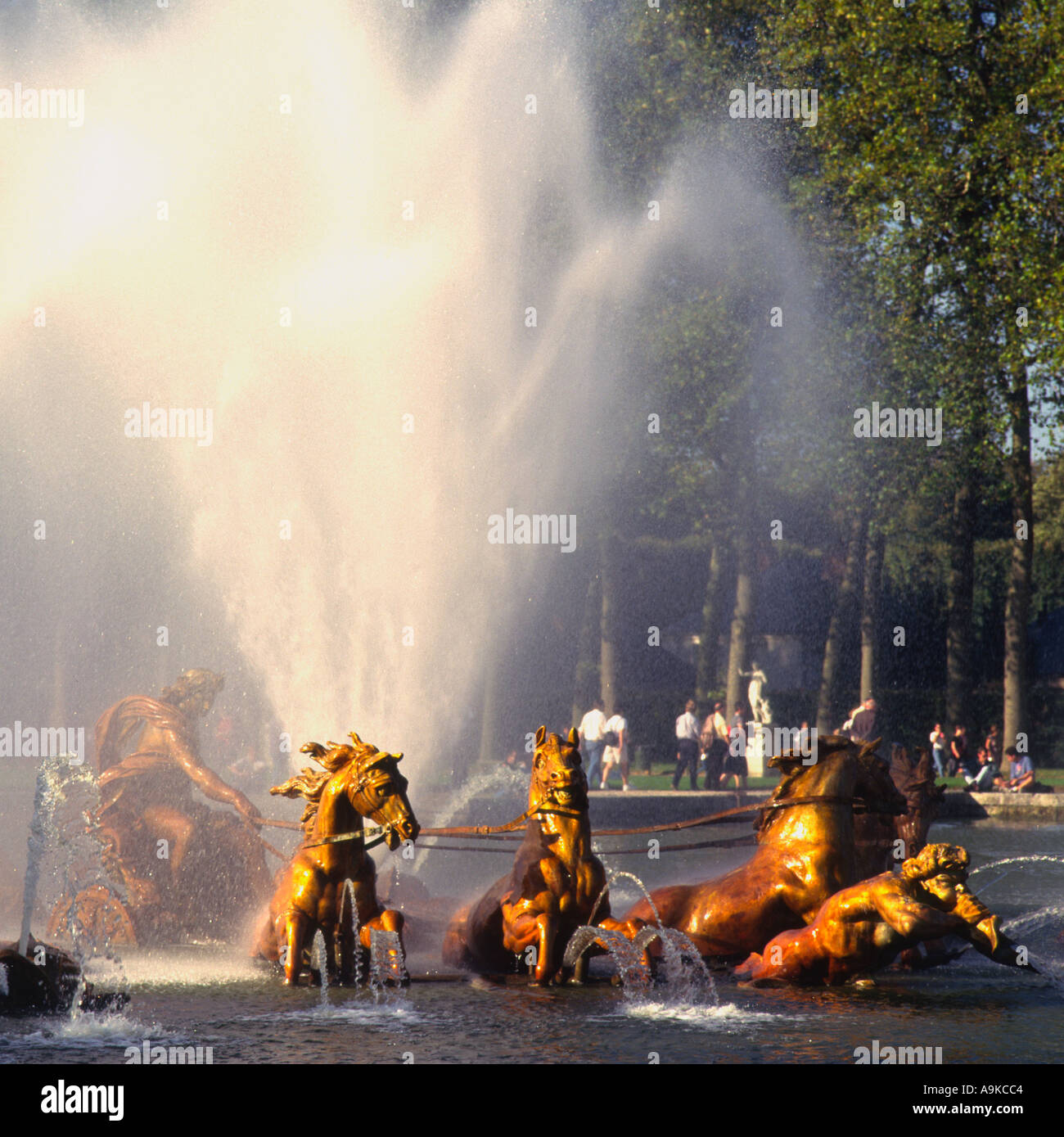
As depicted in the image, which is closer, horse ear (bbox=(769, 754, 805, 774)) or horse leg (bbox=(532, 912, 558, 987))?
horse leg (bbox=(532, 912, 558, 987))

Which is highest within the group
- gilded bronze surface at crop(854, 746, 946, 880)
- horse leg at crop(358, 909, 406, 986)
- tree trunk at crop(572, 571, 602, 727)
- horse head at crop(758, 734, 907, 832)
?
tree trunk at crop(572, 571, 602, 727)

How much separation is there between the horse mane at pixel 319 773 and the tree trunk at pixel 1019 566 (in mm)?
20364

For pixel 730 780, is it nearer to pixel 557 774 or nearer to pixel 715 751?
pixel 715 751

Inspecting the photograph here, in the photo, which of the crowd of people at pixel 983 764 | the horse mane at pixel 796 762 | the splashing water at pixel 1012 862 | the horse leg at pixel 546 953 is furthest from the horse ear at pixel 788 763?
the crowd of people at pixel 983 764

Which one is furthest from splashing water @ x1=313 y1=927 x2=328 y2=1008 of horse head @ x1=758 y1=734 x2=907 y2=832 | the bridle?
horse head @ x1=758 y1=734 x2=907 y2=832

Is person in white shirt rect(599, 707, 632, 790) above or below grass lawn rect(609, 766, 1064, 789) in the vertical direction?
above

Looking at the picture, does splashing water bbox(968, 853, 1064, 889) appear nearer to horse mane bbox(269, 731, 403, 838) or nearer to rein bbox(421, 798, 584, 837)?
rein bbox(421, 798, 584, 837)

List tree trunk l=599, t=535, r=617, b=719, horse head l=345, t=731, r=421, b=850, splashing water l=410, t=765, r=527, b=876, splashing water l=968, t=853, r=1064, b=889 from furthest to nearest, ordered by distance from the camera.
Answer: tree trunk l=599, t=535, r=617, b=719, splashing water l=410, t=765, r=527, b=876, splashing water l=968, t=853, r=1064, b=889, horse head l=345, t=731, r=421, b=850

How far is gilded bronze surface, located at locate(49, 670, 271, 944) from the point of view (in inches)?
Answer: 400

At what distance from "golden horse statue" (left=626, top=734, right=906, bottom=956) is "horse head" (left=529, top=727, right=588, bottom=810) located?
94 centimetres

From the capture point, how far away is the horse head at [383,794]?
8.00 m

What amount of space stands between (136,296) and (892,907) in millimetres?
12176
